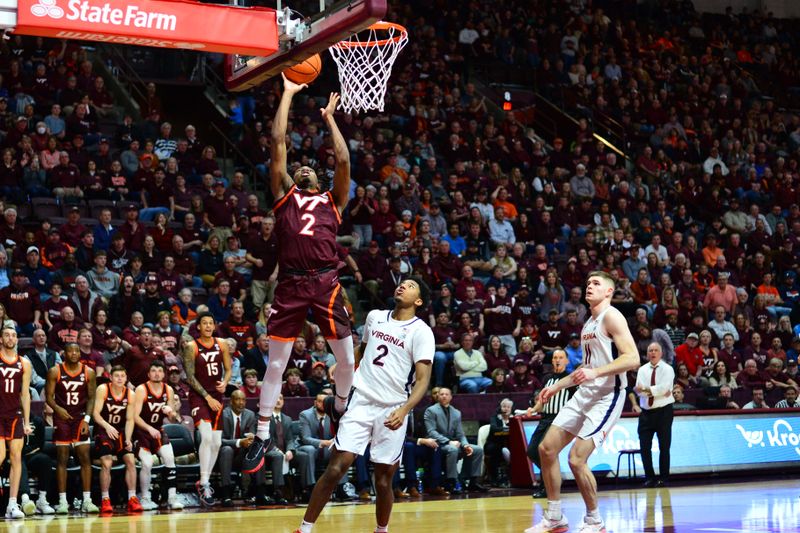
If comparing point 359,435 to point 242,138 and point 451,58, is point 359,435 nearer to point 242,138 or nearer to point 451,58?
point 242,138

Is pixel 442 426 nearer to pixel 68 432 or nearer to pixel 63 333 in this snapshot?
pixel 68 432

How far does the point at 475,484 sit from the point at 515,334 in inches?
138

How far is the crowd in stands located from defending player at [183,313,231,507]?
4.28ft

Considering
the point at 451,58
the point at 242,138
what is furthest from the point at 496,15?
the point at 242,138

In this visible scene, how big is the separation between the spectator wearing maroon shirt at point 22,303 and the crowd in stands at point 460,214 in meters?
0.03

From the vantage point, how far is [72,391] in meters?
13.3

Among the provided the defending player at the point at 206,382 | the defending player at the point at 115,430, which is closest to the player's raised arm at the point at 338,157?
the defending player at the point at 206,382

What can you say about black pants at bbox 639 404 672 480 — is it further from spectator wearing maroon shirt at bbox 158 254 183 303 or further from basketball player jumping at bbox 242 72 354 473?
basketball player jumping at bbox 242 72 354 473

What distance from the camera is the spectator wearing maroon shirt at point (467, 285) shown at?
18609mm

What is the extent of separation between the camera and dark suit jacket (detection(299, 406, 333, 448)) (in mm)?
14539

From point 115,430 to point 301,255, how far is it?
18.5 feet

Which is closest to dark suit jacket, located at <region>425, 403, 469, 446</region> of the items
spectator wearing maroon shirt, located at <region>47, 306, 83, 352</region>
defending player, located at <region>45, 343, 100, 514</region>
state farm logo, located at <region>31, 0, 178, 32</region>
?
defending player, located at <region>45, 343, 100, 514</region>

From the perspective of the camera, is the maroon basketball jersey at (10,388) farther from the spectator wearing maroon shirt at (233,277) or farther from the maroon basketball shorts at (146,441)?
the spectator wearing maroon shirt at (233,277)

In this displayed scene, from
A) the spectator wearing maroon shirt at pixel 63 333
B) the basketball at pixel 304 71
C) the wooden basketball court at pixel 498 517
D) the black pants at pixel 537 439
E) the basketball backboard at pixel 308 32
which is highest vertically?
the basketball backboard at pixel 308 32
